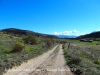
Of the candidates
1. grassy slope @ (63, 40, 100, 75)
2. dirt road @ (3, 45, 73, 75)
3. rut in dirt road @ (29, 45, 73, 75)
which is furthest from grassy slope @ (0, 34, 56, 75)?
grassy slope @ (63, 40, 100, 75)

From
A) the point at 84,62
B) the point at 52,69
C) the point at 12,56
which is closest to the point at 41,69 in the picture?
the point at 52,69

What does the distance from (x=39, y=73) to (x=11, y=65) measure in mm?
5530

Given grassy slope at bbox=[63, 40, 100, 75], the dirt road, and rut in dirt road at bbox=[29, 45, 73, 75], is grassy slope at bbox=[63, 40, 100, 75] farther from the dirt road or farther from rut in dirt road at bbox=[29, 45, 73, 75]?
the dirt road

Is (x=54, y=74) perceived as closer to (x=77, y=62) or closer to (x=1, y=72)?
(x=1, y=72)

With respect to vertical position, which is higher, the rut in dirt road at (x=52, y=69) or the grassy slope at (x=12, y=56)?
the grassy slope at (x=12, y=56)

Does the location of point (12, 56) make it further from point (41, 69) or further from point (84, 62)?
point (84, 62)

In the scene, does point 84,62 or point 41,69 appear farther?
point 84,62

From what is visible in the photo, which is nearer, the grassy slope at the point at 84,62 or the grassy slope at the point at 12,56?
the grassy slope at the point at 84,62

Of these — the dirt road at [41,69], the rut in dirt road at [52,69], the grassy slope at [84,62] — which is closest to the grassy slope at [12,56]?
the dirt road at [41,69]

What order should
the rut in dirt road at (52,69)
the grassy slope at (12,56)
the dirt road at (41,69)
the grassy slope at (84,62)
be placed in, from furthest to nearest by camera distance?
1. the grassy slope at (12,56)
2. the grassy slope at (84,62)
3. the rut in dirt road at (52,69)
4. the dirt road at (41,69)

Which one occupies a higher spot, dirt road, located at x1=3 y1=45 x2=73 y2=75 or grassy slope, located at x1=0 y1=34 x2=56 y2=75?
grassy slope, located at x1=0 y1=34 x2=56 y2=75

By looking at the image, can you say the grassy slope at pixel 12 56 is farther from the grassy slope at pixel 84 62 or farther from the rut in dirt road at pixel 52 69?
the grassy slope at pixel 84 62

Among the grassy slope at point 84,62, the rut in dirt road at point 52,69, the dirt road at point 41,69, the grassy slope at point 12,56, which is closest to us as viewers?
the dirt road at point 41,69

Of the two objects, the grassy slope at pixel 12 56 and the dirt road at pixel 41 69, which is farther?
the grassy slope at pixel 12 56
